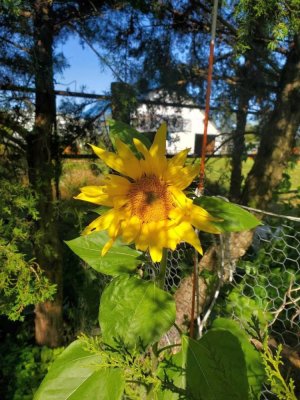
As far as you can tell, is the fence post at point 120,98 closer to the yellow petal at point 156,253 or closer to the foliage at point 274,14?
the foliage at point 274,14

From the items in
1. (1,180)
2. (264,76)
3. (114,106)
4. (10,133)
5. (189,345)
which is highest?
(264,76)

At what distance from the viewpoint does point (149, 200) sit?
742 millimetres

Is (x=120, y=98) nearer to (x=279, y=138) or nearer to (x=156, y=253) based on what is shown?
(x=279, y=138)

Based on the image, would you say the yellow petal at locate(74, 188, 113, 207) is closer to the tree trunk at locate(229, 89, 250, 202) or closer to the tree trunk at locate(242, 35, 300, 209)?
the tree trunk at locate(242, 35, 300, 209)

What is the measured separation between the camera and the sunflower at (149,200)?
2.25ft

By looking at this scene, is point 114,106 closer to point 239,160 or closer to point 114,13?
point 114,13

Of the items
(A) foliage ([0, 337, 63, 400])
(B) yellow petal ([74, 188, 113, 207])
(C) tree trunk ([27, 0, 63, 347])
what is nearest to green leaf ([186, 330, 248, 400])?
(B) yellow petal ([74, 188, 113, 207])

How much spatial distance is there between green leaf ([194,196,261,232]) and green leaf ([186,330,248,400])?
29 centimetres

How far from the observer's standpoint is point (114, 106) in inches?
75.2

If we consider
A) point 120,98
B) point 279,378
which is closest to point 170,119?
point 120,98

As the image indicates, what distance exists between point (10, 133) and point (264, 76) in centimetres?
215

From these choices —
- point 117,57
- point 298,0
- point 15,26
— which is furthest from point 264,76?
point 15,26

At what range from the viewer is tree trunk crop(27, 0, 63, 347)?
1.60 metres

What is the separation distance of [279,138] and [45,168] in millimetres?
1298
